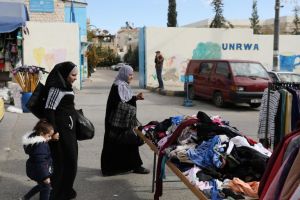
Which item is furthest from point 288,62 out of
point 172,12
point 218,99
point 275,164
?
point 275,164

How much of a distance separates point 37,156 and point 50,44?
52.2 feet

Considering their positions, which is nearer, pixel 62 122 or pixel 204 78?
pixel 62 122

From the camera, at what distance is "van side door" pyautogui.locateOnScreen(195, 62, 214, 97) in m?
16.5

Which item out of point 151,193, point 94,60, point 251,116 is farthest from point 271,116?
point 94,60

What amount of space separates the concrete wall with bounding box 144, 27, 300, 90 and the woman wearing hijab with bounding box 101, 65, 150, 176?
51.2ft

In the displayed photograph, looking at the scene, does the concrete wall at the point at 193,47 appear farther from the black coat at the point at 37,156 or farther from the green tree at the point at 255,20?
the green tree at the point at 255,20

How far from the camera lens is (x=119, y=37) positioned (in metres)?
116

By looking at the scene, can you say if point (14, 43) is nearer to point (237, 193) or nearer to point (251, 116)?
point (251, 116)

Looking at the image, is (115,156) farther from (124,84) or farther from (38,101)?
(38,101)

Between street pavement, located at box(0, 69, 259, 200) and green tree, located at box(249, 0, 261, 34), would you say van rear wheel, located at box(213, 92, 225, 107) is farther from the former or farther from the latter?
green tree, located at box(249, 0, 261, 34)

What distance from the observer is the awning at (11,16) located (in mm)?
13531

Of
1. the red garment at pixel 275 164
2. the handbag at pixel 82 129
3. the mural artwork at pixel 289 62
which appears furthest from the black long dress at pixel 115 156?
the mural artwork at pixel 289 62

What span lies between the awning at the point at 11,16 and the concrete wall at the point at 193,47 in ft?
29.2

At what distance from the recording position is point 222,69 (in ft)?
51.8
